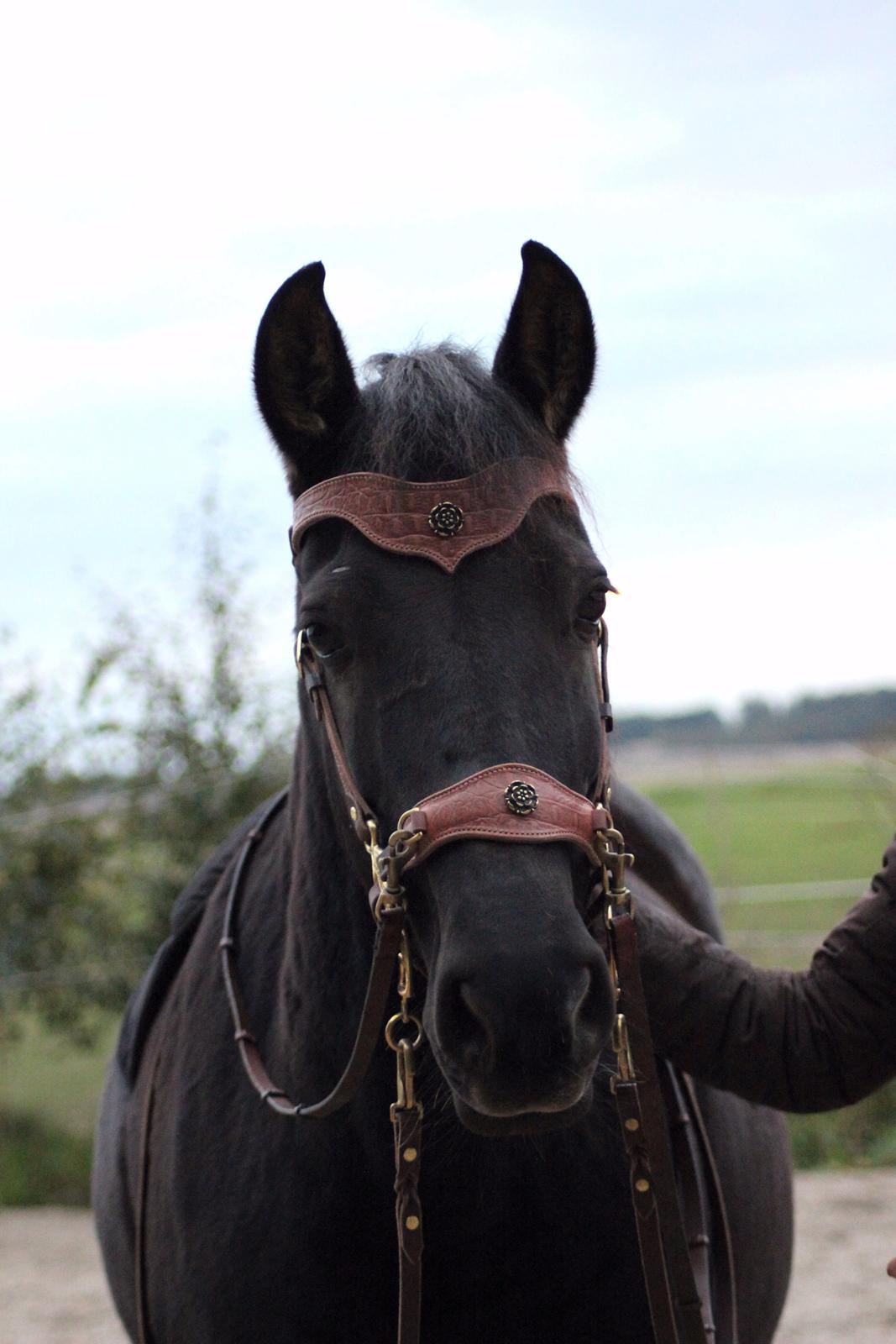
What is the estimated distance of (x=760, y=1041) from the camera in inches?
94.7

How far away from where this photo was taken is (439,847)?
1841 millimetres

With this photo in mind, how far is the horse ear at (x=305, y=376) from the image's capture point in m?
2.25

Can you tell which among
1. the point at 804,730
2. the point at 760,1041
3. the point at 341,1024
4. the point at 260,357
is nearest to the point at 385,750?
the point at 341,1024

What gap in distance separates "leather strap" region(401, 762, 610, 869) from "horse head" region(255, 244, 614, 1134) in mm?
20

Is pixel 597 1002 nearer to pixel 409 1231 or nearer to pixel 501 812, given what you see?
pixel 501 812

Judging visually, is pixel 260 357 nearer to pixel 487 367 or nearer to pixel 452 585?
pixel 487 367

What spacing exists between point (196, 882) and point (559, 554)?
1.69 metres

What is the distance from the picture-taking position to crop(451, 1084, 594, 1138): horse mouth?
176 cm

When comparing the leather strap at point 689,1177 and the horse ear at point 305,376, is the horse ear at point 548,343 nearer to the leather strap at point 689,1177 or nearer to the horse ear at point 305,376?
the horse ear at point 305,376

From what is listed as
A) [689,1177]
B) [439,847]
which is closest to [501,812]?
[439,847]

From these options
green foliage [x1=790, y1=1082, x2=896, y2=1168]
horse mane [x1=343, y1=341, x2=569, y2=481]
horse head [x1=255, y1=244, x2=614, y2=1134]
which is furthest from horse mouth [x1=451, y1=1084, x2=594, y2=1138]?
green foliage [x1=790, y1=1082, x2=896, y2=1168]

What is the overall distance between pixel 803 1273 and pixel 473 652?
5273 millimetres

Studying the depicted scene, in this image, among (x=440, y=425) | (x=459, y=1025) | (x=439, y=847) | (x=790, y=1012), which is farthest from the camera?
(x=790, y=1012)

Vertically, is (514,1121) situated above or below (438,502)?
Result: below
